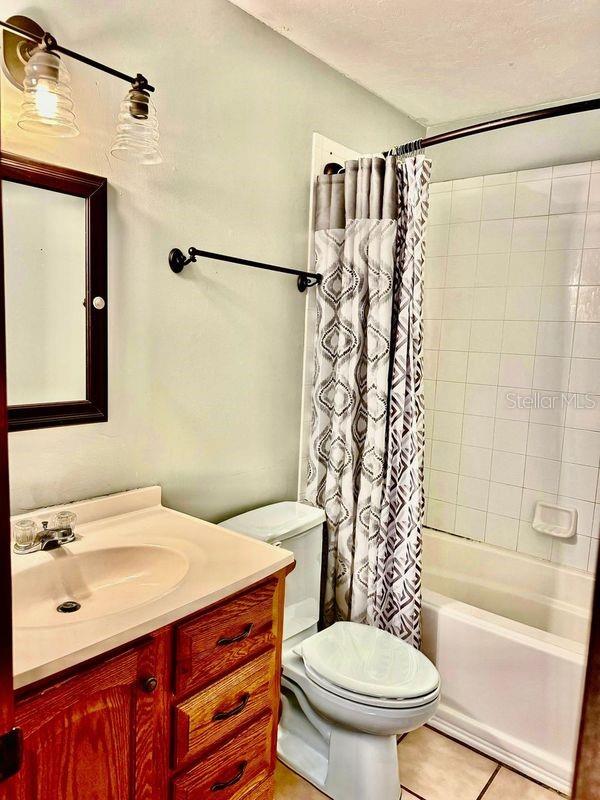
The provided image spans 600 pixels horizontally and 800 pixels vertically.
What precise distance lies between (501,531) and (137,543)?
5.93 ft

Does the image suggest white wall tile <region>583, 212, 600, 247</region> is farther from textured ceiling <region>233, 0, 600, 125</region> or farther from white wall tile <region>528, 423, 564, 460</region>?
white wall tile <region>528, 423, 564, 460</region>

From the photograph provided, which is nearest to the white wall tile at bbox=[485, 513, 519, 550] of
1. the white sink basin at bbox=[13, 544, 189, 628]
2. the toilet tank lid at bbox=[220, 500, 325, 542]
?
the toilet tank lid at bbox=[220, 500, 325, 542]

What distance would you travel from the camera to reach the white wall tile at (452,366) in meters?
2.68

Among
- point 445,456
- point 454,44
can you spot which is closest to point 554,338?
point 445,456

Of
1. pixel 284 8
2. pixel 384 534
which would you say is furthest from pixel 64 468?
pixel 284 8

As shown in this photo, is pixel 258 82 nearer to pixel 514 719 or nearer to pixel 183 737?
pixel 183 737

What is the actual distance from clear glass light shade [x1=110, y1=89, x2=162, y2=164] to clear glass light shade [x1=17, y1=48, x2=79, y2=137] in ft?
0.46

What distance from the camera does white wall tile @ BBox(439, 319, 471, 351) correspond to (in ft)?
8.75

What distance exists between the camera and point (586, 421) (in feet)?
7.68

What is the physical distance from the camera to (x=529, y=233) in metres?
2.46

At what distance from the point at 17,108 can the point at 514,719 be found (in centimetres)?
230

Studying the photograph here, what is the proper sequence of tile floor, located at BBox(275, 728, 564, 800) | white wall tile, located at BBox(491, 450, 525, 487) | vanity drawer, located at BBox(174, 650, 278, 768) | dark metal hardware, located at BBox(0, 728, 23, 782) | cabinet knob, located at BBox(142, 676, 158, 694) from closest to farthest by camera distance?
dark metal hardware, located at BBox(0, 728, 23, 782) < cabinet knob, located at BBox(142, 676, 158, 694) < vanity drawer, located at BBox(174, 650, 278, 768) < tile floor, located at BBox(275, 728, 564, 800) < white wall tile, located at BBox(491, 450, 525, 487)

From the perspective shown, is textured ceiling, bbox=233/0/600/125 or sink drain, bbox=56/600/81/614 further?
textured ceiling, bbox=233/0/600/125

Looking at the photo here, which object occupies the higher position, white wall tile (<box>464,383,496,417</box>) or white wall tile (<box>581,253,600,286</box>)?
white wall tile (<box>581,253,600,286</box>)
